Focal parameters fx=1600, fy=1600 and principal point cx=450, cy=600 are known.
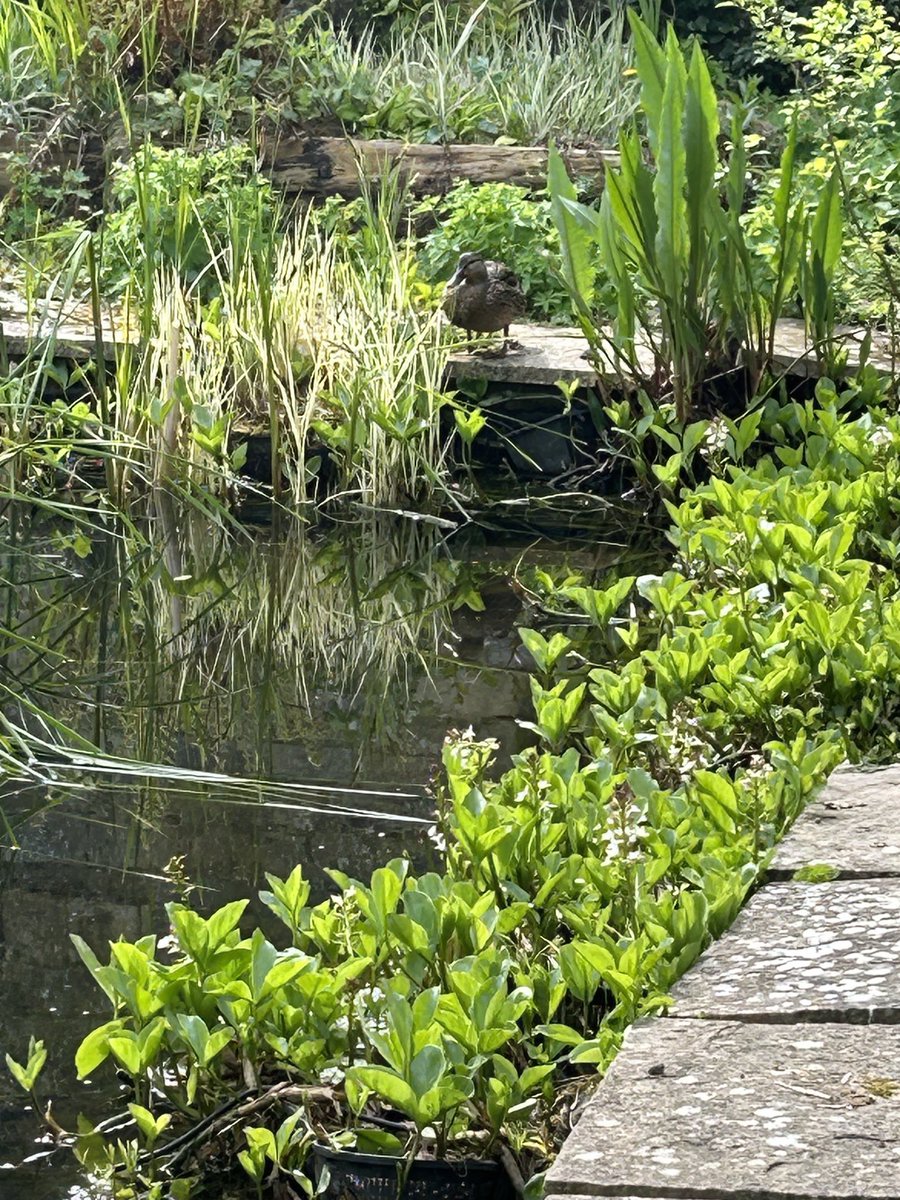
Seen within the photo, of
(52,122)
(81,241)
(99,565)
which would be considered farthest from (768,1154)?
(52,122)

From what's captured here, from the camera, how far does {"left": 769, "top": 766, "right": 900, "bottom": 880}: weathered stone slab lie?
233 cm

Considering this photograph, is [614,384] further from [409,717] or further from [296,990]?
[296,990]

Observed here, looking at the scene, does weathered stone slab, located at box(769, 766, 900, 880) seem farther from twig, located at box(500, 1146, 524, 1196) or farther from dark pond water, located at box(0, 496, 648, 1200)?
dark pond water, located at box(0, 496, 648, 1200)

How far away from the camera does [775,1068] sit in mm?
1769

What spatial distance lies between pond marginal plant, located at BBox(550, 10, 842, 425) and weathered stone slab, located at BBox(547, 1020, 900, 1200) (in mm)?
3883

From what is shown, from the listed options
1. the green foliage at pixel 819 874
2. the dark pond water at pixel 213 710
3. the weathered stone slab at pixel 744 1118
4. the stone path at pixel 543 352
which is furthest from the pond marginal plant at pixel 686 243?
the weathered stone slab at pixel 744 1118

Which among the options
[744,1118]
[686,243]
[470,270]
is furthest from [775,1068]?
[470,270]

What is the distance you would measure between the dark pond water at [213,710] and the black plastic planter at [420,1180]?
34 cm

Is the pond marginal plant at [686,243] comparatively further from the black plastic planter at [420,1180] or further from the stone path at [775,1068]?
the black plastic planter at [420,1180]

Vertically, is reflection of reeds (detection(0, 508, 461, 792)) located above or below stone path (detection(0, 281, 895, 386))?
below

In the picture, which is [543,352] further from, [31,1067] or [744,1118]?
[744,1118]

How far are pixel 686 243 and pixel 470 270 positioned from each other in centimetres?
116

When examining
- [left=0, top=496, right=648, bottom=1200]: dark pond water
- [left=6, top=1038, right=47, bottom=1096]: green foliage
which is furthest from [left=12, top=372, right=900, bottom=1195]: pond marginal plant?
[left=0, top=496, right=648, bottom=1200]: dark pond water

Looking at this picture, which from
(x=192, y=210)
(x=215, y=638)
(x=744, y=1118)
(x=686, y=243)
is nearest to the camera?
(x=744, y=1118)
